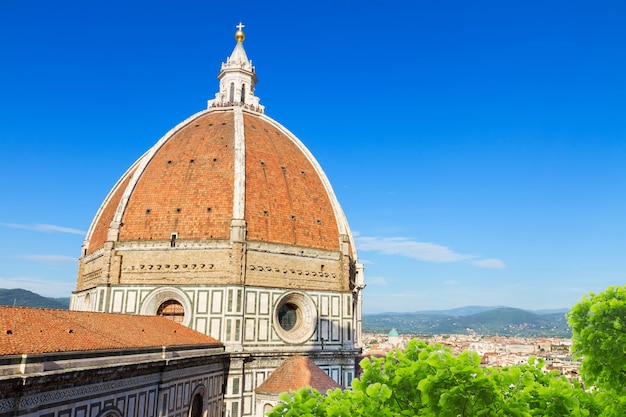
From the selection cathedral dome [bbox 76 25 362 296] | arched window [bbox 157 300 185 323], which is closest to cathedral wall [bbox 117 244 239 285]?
cathedral dome [bbox 76 25 362 296]

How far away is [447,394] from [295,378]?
61.2ft

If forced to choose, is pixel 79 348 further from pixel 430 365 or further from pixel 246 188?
pixel 246 188

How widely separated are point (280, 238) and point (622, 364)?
2068cm

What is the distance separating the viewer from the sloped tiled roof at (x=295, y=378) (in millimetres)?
26648

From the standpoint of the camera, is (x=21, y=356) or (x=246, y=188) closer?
(x=21, y=356)

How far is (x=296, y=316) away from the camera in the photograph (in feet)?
102

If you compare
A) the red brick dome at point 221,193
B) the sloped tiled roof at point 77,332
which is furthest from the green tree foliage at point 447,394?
the red brick dome at point 221,193

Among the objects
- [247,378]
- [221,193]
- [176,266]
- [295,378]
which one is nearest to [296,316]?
[295,378]

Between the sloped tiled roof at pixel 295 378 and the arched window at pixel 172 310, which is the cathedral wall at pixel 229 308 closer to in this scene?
the arched window at pixel 172 310

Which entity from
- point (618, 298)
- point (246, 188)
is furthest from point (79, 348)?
point (246, 188)

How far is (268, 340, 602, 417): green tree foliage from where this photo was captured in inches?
385

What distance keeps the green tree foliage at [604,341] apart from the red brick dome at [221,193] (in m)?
19.5

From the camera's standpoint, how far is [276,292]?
29578 millimetres

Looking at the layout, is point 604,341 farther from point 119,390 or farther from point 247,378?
point 247,378
